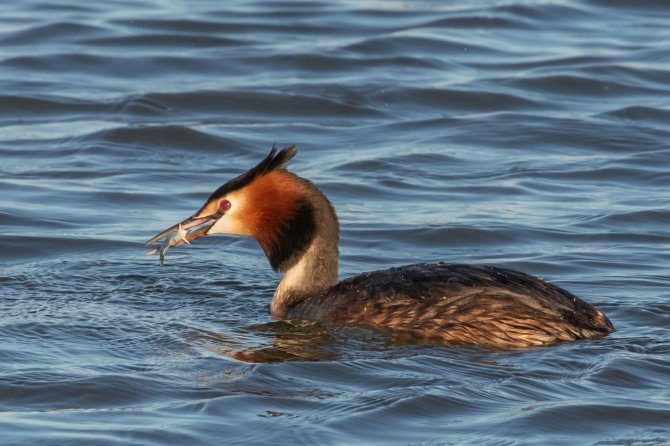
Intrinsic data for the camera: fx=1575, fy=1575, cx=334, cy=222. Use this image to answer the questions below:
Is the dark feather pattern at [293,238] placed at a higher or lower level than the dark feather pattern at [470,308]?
higher

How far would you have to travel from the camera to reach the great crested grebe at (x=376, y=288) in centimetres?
796

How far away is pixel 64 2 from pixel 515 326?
13.4m

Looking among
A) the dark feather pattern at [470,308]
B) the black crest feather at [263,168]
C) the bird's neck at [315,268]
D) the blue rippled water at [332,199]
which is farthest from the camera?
the bird's neck at [315,268]

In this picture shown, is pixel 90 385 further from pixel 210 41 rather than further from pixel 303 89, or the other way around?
pixel 210 41

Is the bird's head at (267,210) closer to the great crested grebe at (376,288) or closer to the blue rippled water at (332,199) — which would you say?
the great crested grebe at (376,288)

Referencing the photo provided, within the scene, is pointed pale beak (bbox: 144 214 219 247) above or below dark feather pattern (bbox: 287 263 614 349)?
above

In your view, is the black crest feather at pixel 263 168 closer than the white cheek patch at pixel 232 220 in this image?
Yes

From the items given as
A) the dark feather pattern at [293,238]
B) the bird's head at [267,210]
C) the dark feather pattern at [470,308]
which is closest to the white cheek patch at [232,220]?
the bird's head at [267,210]

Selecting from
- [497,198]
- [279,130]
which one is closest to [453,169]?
[497,198]

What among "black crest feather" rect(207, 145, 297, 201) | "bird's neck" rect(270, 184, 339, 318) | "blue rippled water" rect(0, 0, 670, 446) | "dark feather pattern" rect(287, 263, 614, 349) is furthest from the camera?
"bird's neck" rect(270, 184, 339, 318)

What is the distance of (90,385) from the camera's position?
728 cm

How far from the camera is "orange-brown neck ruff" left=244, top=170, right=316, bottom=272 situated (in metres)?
8.80

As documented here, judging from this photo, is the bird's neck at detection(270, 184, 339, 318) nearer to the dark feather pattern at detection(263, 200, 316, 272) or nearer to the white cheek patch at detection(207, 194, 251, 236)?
the dark feather pattern at detection(263, 200, 316, 272)

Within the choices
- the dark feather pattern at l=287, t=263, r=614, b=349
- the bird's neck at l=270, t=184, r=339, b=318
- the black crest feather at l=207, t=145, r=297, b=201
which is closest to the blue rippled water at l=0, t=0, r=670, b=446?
the dark feather pattern at l=287, t=263, r=614, b=349
